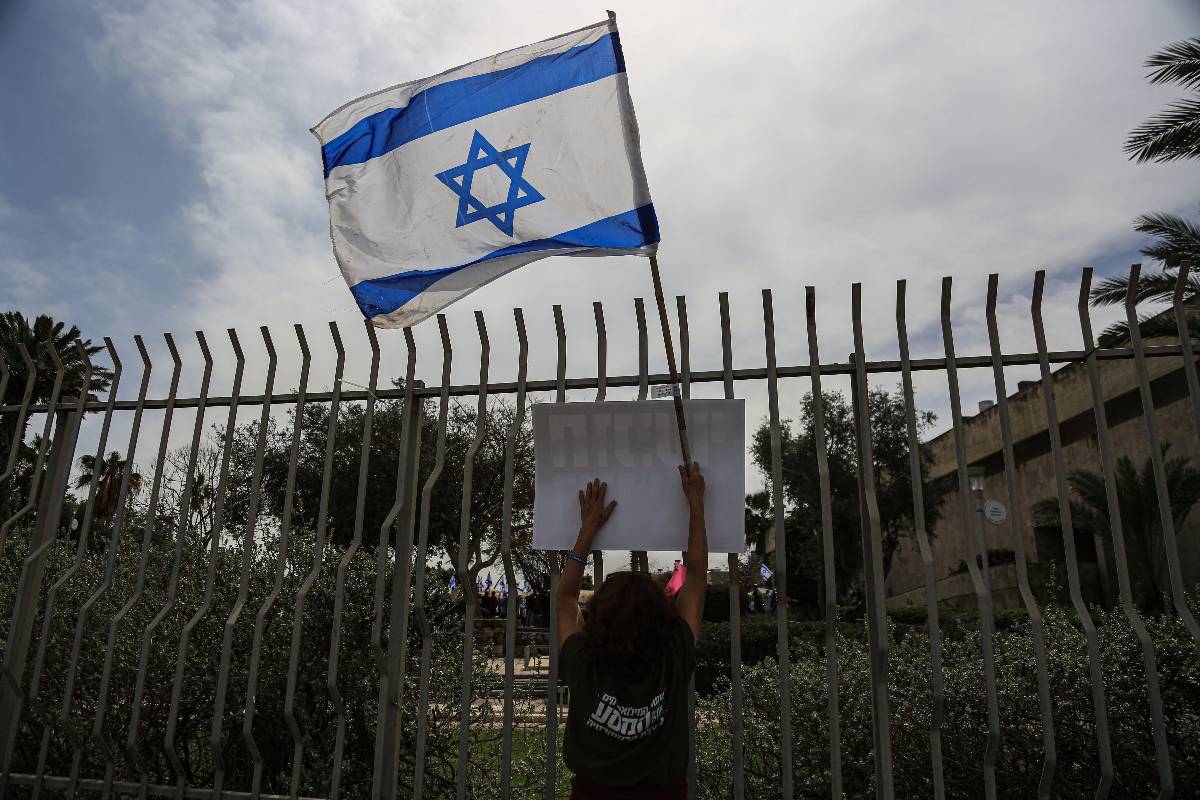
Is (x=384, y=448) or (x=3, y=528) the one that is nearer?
(x=3, y=528)

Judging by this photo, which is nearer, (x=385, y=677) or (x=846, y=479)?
(x=385, y=677)

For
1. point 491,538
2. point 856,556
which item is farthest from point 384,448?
point 856,556

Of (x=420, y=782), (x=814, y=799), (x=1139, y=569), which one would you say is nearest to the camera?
(x=420, y=782)

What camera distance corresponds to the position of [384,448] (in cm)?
2256

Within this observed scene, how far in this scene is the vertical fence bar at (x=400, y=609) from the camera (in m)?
3.66

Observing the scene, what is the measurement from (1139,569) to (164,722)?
2326 centimetres

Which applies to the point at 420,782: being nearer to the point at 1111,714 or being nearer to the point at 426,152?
the point at 426,152

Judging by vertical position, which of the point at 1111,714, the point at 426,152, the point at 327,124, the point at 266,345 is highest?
the point at 327,124

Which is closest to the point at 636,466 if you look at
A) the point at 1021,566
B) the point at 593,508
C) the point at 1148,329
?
the point at 593,508

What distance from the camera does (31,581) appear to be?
439 cm

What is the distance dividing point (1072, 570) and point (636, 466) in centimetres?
167

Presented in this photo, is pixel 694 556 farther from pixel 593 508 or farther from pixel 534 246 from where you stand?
pixel 534 246

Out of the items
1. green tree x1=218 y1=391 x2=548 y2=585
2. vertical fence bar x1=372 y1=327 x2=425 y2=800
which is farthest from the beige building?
vertical fence bar x1=372 y1=327 x2=425 y2=800

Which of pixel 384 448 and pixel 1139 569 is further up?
pixel 384 448
